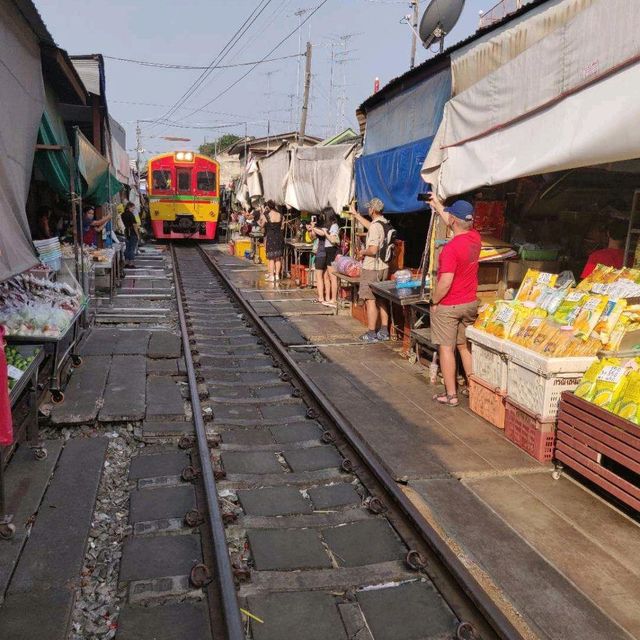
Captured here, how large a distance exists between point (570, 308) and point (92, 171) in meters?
7.52

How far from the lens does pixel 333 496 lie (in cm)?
426

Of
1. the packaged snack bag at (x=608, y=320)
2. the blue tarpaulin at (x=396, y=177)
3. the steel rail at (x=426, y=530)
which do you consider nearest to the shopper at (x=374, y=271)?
the blue tarpaulin at (x=396, y=177)

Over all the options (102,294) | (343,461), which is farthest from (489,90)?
(102,294)

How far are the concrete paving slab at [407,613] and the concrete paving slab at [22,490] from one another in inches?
74.1

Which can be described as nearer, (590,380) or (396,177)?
(590,380)

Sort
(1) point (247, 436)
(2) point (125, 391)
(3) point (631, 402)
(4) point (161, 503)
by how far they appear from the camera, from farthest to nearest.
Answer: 1. (2) point (125, 391)
2. (1) point (247, 436)
3. (4) point (161, 503)
4. (3) point (631, 402)

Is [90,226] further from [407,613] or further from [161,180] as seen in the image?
[407,613]

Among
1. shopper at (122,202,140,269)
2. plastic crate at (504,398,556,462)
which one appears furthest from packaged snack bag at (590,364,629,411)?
shopper at (122,202,140,269)

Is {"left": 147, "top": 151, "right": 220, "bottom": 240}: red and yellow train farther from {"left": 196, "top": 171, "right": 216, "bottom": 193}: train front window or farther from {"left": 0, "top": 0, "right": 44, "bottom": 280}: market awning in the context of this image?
{"left": 0, "top": 0, "right": 44, "bottom": 280}: market awning

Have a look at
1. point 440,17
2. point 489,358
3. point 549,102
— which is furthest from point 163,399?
point 440,17

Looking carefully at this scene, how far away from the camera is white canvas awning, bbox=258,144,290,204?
14.6 meters

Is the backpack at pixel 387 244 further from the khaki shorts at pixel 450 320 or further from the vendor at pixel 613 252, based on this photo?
the vendor at pixel 613 252

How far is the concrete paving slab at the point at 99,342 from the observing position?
25.5ft

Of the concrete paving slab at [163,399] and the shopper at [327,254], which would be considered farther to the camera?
the shopper at [327,254]
